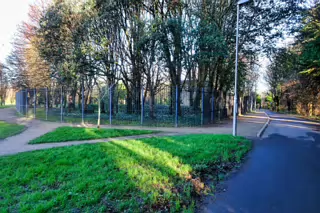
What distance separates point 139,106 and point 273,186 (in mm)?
11509

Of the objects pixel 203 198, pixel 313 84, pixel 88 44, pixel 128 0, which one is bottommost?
pixel 203 198

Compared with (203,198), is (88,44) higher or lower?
higher

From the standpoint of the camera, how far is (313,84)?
742 inches

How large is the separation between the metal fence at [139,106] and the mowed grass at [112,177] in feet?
20.5

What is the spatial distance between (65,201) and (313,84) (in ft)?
77.1

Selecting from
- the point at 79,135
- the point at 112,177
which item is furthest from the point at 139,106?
the point at 112,177

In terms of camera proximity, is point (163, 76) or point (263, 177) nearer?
point (263, 177)

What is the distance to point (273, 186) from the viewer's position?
3.99 meters

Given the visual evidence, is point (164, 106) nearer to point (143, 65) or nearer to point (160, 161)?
point (143, 65)

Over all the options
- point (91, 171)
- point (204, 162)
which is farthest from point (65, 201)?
point (204, 162)

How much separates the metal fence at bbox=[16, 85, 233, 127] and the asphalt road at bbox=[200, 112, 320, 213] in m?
6.80

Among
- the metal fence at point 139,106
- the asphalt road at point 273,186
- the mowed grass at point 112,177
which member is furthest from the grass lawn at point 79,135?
the asphalt road at point 273,186

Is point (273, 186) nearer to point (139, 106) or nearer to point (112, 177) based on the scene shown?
point (112, 177)

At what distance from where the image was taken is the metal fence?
12.8 metres
